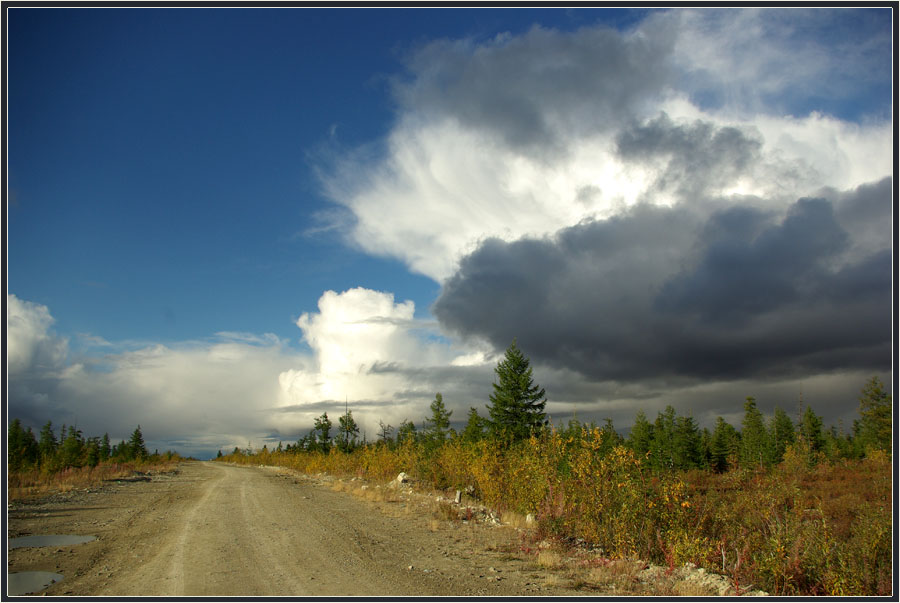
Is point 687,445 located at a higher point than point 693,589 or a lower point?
lower

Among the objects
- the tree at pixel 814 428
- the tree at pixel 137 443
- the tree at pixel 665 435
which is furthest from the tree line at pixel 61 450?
the tree at pixel 814 428

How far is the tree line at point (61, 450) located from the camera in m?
35.8

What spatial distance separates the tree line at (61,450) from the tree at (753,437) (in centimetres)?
7147

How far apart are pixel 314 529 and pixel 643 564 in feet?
26.9

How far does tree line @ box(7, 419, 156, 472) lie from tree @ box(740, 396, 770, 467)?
71.5 metres

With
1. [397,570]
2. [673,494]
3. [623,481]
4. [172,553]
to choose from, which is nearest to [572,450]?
[623,481]

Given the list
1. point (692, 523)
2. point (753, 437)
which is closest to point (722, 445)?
point (753, 437)

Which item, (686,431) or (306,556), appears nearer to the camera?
(306,556)

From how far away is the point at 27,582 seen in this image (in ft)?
26.5

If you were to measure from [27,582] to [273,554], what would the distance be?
3.79 m

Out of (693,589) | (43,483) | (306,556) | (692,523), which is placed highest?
(692,523)

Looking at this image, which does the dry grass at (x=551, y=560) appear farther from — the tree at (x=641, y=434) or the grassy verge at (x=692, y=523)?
the tree at (x=641, y=434)

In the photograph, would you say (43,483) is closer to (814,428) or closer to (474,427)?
(474,427)

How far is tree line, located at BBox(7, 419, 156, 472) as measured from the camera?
35.8m
